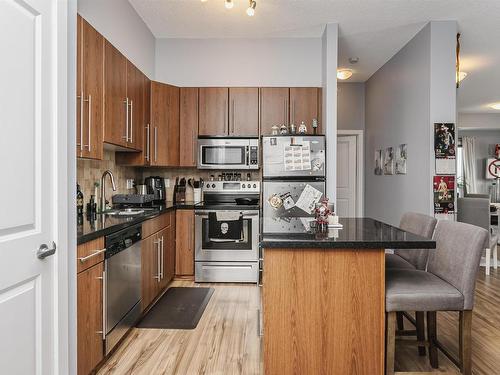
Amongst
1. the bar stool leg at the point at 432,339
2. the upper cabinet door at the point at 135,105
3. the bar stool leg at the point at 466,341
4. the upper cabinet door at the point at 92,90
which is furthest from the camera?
the upper cabinet door at the point at 135,105

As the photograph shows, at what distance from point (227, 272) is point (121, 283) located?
1.76 m

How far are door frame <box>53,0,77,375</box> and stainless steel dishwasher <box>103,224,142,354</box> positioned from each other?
55 centimetres

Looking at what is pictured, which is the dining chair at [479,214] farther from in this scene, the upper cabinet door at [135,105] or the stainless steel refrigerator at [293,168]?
the upper cabinet door at [135,105]

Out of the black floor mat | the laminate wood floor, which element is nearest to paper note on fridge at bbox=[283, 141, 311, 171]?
the laminate wood floor

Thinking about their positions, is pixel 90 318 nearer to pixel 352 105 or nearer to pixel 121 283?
pixel 121 283

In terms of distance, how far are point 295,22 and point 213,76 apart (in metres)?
1.18

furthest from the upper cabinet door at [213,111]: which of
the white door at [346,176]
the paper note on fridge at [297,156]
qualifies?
the white door at [346,176]

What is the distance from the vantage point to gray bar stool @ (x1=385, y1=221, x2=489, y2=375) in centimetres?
179

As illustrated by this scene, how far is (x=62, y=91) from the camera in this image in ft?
4.87

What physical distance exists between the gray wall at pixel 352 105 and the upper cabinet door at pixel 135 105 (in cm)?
362

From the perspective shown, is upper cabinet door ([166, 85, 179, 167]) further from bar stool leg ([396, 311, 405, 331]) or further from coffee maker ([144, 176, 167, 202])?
Result: bar stool leg ([396, 311, 405, 331])

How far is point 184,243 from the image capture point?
13.4 ft

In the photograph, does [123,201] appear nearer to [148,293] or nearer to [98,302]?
[148,293]

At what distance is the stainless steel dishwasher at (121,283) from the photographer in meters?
2.19
